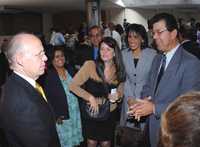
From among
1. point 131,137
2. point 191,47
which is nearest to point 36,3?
point 191,47

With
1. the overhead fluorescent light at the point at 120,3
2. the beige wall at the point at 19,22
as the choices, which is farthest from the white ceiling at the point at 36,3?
the beige wall at the point at 19,22

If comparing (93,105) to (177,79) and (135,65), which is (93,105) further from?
(177,79)

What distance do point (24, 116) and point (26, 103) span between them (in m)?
0.08

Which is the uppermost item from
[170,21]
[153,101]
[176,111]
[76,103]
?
[170,21]

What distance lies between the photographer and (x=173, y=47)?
293 cm

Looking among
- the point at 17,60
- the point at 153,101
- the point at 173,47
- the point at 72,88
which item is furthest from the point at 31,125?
the point at 72,88

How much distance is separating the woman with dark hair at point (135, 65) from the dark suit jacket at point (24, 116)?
158 cm

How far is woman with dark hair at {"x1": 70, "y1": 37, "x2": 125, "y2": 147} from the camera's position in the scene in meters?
4.04

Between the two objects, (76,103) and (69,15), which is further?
(69,15)

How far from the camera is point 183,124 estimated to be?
1212mm

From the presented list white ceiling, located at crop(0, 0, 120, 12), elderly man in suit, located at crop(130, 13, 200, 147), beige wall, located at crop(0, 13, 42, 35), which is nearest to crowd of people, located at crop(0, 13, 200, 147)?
elderly man in suit, located at crop(130, 13, 200, 147)

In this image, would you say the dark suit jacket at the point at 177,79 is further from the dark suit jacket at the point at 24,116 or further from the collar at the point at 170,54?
the dark suit jacket at the point at 24,116

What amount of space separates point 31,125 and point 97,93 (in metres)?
1.87

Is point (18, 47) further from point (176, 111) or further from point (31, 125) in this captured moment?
point (176, 111)
